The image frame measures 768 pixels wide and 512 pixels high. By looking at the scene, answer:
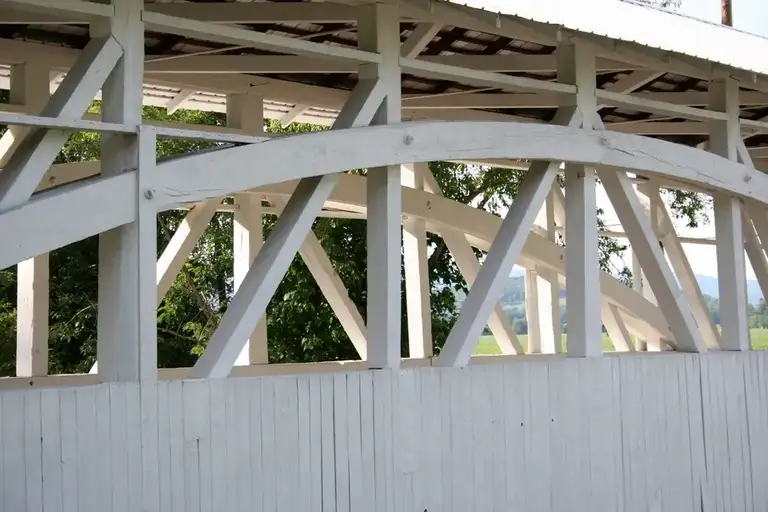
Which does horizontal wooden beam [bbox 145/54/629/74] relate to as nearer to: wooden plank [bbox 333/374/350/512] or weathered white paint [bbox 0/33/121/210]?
wooden plank [bbox 333/374/350/512]

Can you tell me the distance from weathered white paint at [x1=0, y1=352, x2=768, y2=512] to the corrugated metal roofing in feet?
7.10

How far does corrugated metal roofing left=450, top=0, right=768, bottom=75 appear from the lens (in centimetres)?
702

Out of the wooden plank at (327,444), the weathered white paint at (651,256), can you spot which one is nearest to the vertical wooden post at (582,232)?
the weathered white paint at (651,256)

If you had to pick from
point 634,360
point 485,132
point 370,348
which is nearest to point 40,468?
point 370,348

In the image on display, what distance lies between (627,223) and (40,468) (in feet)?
16.0

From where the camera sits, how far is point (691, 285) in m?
14.8

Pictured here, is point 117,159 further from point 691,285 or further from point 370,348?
point 691,285

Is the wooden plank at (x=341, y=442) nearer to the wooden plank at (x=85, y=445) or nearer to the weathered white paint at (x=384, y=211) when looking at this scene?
the weathered white paint at (x=384, y=211)

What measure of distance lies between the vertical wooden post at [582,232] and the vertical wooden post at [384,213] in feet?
5.56

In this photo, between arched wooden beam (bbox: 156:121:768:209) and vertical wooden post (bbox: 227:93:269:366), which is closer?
arched wooden beam (bbox: 156:121:768:209)

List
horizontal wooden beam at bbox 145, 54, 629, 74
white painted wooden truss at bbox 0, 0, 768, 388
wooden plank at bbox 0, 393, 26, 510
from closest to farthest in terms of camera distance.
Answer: wooden plank at bbox 0, 393, 26, 510, white painted wooden truss at bbox 0, 0, 768, 388, horizontal wooden beam at bbox 145, 54, 629, 74

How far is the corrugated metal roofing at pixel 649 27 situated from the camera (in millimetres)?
7023

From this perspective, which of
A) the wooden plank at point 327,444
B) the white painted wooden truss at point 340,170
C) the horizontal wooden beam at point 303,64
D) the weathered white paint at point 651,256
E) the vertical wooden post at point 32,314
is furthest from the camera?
the vertical wooden post at point 32,314

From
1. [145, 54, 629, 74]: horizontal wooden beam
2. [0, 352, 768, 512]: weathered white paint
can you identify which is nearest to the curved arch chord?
[145, 54, 629, 74]: horizontal wooden beam
